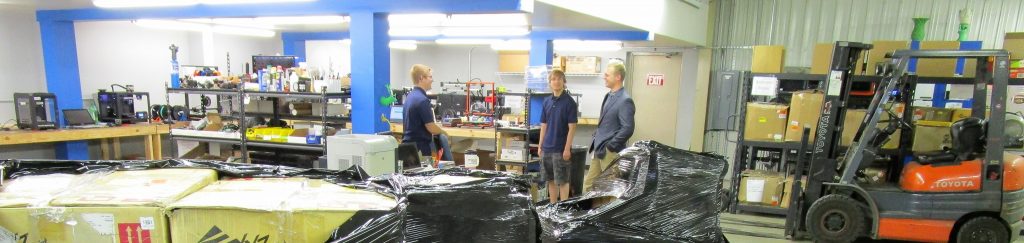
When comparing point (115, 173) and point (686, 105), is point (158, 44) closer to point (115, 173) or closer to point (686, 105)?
point (115, 173)

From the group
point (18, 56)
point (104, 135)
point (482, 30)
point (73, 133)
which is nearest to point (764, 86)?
point (482, 30)

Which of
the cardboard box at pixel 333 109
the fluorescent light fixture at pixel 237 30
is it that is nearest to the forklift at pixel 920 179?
the cardboard box at pixel 333 109

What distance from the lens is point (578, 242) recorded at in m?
1.83

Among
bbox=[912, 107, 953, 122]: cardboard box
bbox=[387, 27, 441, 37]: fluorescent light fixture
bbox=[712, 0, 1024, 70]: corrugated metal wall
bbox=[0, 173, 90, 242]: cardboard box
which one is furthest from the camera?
bbox=[387, 27, 441, 37]: fluorescent light fixture

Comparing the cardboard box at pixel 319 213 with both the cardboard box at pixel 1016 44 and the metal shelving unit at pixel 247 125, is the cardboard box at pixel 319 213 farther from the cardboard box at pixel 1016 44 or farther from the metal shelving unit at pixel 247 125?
the cardboard box at pixel 1016 44

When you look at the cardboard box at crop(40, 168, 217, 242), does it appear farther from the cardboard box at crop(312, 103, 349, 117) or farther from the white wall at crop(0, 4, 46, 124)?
the white wall at crop(0, 4, 46, 124)

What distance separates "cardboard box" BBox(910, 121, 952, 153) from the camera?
4320 mm

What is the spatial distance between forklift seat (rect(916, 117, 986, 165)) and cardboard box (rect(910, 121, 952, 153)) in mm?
737

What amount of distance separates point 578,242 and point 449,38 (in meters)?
6.18

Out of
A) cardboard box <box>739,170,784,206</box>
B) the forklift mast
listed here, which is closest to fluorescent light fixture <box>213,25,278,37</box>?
cardboard box <box>739,170,784,206</box>

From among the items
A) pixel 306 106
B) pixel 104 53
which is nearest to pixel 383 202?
pixel 306 106

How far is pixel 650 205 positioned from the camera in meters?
1.95

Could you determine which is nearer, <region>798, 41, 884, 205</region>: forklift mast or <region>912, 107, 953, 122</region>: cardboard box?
<region>798, 41, 884, 205</region>: forklift mast

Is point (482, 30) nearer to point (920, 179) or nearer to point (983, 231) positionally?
point (920, 179)
